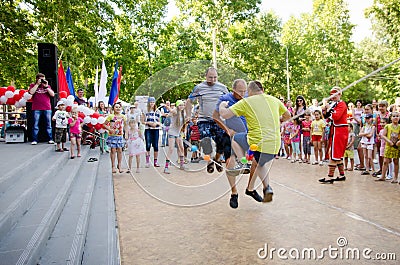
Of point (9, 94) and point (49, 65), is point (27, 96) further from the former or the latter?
point (49, 65)

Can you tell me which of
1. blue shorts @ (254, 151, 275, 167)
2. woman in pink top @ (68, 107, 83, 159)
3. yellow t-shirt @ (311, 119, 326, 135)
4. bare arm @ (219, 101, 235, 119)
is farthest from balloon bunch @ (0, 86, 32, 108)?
blue shorts @ (254, 151, 275, 167)

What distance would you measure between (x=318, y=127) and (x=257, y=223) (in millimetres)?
6410

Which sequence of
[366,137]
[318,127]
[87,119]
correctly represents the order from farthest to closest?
[87,119], [318,127], [366,137]

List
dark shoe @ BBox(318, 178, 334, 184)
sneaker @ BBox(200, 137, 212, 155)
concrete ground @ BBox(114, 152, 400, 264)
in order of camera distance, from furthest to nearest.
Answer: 1. dark shoe @ BBox(318, 178, 334, 184)
2. sneaker @ BBox(200, 137, 212, 155)
3. concrete ground @ BBox(114, 152, 400, 264)

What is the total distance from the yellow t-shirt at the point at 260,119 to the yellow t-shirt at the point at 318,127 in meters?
6.78

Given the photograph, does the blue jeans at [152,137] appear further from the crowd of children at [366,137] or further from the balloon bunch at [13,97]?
the balloon bunch at [13,97]

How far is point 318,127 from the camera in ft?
34.1

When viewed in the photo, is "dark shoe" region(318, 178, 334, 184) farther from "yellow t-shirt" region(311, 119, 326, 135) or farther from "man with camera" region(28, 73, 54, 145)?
"man with camera" region(28, 73, 54, 145)

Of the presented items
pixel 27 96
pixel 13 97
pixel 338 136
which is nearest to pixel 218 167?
pixel 338 136

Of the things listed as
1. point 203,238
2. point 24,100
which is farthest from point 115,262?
point 24,100

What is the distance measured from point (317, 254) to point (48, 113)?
9.55 metres

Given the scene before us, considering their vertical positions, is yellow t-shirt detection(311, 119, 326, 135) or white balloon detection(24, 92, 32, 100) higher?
white balloon detection(24, 92, 32, 100)

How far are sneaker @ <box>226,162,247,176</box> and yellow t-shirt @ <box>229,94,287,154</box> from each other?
501 mm

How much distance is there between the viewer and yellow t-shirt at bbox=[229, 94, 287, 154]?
3879mm
